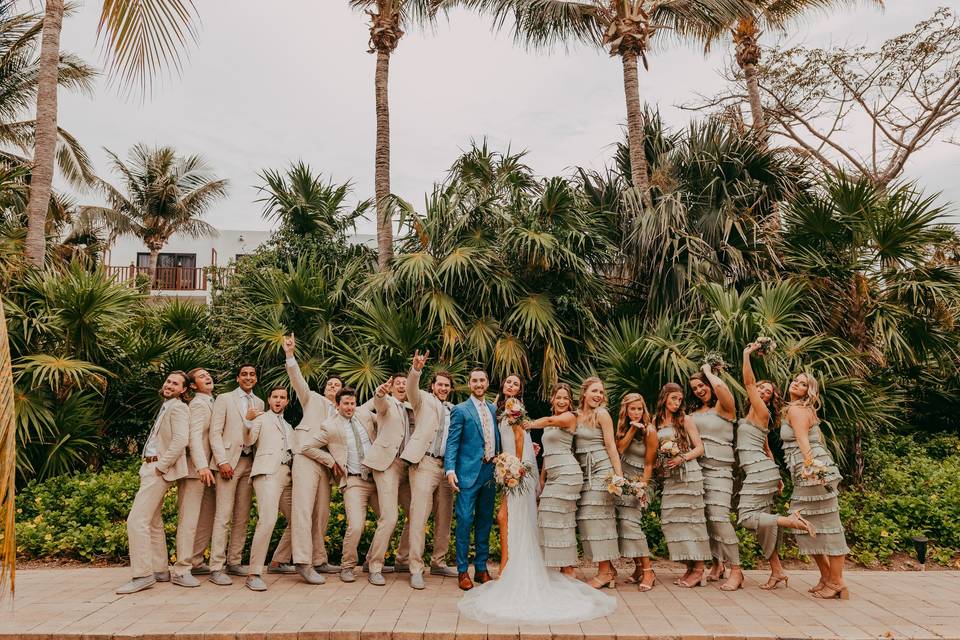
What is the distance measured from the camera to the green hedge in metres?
7.55

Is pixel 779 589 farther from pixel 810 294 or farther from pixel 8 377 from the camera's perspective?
pixel 8 377

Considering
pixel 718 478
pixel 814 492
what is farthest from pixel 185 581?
pixel 814 492

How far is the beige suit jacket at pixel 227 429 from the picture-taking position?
659cm

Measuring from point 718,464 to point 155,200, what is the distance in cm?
3505

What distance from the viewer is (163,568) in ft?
21.6

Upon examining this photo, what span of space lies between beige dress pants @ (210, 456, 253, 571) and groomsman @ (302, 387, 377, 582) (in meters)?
0.69

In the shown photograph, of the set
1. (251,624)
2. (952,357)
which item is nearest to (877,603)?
(251,624)

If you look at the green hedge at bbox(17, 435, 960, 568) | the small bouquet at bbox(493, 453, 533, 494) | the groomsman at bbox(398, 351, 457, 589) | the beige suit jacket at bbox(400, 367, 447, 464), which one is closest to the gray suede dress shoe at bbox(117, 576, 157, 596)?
the green hedge at bbox(17, 435, 960, 568)

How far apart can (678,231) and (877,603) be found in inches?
225

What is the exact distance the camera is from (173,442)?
250 inches

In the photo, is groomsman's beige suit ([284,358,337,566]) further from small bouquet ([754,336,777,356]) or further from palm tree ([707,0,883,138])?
palm tree ([707,0,883,138])

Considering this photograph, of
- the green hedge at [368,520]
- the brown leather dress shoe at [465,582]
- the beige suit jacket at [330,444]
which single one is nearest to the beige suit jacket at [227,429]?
the beige suit jacket at [330,444]

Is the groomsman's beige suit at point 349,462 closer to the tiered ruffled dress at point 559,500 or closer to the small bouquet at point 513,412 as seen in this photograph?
the small bouquet at point 513,412

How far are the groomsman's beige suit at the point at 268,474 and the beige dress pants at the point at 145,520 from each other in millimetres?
821
